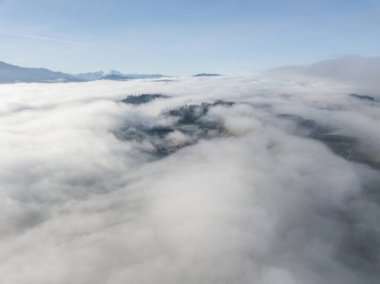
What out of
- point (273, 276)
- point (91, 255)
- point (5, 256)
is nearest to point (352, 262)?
point (273, 276)

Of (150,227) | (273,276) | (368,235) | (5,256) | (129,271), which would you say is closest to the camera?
(273,276)

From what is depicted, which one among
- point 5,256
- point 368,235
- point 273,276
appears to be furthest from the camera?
point 368,235

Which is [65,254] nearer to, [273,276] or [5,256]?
[5,256]

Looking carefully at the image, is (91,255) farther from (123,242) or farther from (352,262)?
(352,262)

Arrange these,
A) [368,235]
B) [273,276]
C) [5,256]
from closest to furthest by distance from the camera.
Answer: [273,276] → [5,256] → [368,235]

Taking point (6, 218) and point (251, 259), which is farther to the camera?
point (6, 218)

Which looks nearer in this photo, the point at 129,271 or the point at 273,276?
the point at 273,276

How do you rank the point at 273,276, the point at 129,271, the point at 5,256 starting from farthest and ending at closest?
1. the point at 5,256
2. the point at 129,271
3. the point at 273,276

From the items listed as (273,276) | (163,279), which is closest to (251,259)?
(273,276)
